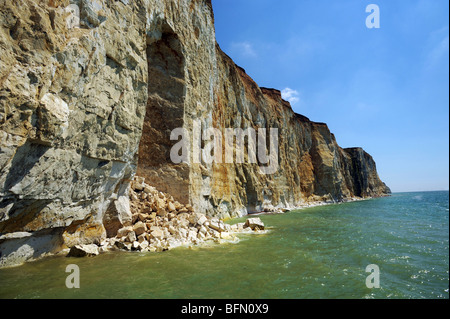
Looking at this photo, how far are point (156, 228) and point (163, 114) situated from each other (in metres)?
6.35

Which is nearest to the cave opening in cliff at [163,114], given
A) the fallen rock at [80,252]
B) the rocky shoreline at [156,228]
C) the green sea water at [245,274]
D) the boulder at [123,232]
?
the rocky shoreline at [156,228]

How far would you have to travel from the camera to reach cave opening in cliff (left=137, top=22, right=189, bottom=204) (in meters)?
11.5

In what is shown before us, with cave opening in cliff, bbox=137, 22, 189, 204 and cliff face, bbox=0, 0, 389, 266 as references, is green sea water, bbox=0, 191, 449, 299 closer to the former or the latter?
cliff face, bbox=0, 0, 389, 266

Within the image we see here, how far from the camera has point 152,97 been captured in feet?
39.4

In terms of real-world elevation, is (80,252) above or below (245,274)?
above

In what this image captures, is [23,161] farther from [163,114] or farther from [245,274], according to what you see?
[163,114]

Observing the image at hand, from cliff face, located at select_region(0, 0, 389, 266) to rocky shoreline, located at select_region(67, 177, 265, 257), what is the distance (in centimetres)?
55

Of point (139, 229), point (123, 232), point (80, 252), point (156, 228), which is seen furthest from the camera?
point (156, 228)

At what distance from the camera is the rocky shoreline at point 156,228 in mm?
7242

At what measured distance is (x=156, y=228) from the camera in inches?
328

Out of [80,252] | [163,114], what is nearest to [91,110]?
[80,252]
